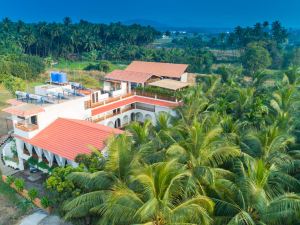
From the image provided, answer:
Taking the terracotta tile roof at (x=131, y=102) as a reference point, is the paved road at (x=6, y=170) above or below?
below

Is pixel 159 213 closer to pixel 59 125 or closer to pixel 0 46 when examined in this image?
pixel 59 125

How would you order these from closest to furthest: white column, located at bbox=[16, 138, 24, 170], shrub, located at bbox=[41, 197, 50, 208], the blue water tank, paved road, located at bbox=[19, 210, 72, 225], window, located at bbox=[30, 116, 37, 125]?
paved road, located at bbox=[19, 210, 72, 225] < shrub, located at bbox=[41, 197, 50, 208] < window, located at bbox=[30, 116, 37, 125] < white column, located at bbox=[16, 138, 24, 170] < the blue water tank

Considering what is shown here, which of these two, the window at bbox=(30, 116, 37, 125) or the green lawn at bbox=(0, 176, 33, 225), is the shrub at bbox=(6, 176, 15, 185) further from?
the window at bbox=(30, 116, 37, 125)

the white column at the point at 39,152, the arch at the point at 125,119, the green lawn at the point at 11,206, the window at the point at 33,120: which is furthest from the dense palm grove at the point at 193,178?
the arch at the point at 125,119

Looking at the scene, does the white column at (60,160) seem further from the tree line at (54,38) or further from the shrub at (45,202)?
the tree line at (54,38)

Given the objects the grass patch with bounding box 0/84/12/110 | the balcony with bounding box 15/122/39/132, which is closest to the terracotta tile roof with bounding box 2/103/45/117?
the balcony with bounding box 15/122/39/132

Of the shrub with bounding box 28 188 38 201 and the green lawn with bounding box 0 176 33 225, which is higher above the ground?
the shrub with bounding box 28 188 38 201

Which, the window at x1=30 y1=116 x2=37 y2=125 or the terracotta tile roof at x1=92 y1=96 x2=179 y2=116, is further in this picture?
the terracotta tile roof at x1=92 y1=96 x2=179 y2=116
